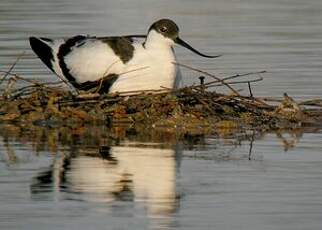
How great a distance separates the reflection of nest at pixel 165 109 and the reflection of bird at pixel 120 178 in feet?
5.11

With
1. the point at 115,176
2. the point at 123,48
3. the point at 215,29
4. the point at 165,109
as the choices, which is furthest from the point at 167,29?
the point at 215,29

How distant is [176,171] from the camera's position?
11359mm

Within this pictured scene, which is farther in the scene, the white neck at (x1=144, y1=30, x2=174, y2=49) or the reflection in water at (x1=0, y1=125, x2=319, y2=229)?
the white neck at (x1=144, y1=30, x2=174, y2=49)

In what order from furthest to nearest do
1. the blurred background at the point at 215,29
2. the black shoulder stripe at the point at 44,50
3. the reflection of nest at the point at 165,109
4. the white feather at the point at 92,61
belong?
the blurred background at the point at 215,29 → the black shoulder stripe at the point at 44,50 → the white feather at the point at 92,61 → the reflection of nest at the point at 165,109

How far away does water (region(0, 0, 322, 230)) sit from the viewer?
962cm

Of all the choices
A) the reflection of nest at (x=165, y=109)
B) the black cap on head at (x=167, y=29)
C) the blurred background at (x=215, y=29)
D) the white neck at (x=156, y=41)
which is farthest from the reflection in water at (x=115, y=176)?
the blurred background at (x=215, y=29)

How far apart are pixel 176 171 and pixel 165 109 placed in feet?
9.11

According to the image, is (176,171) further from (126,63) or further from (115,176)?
(126,63)

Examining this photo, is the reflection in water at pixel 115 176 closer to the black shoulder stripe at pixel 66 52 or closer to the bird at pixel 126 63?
the bird at pixel 126 63

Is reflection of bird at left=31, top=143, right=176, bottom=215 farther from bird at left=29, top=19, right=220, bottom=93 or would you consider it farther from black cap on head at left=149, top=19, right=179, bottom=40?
black cap on head at left=149, top=19, right=179, bottom=40

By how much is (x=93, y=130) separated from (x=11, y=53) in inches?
224

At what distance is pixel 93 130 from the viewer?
45.3 ft

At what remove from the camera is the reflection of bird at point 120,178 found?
1034 centimetres

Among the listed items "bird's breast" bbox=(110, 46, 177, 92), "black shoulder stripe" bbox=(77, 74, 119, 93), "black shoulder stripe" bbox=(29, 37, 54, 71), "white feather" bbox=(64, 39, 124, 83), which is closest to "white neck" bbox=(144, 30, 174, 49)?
"bird's breast" bbox=(110, 46, 177, 92)
